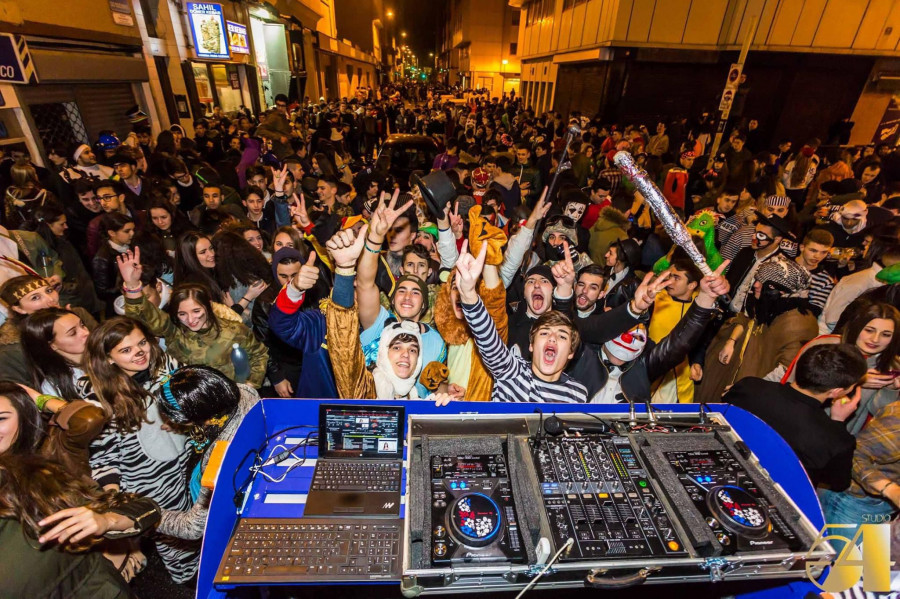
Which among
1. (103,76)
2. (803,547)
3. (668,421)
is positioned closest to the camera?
(803,547)

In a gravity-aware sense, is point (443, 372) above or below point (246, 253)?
below

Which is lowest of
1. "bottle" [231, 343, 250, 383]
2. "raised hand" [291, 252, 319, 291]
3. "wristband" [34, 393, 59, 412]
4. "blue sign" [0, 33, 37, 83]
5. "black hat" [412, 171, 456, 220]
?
"bottle" [231, 343, 250, 383]

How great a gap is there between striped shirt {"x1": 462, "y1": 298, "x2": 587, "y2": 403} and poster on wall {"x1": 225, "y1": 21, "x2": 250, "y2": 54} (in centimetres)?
1441

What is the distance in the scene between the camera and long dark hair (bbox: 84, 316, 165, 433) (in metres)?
2.12

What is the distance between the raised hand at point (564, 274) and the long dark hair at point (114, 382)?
2608 millimetres

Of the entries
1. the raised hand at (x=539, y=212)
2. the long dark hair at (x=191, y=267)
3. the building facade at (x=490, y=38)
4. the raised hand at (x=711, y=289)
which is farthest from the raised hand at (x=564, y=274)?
the building facade at (x=490, y=38)

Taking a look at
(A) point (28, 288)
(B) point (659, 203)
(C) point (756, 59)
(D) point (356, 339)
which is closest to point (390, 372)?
(D) point (356, 339)

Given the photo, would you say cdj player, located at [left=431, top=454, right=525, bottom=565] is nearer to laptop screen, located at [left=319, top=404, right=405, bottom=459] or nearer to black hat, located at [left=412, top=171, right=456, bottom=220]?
laptop screen, located at [left=319, top=404, right=405, bottom=459]

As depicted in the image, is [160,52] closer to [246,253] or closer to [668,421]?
[246,253]

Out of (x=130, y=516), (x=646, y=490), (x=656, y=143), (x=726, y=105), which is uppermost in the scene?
(x=726, y=105)

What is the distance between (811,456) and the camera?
2.04m

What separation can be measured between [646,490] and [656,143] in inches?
444

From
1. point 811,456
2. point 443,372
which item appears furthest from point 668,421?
point 443,372

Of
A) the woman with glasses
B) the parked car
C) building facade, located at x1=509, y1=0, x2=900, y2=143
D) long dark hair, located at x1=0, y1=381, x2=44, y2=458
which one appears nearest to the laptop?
the woman with glasses
